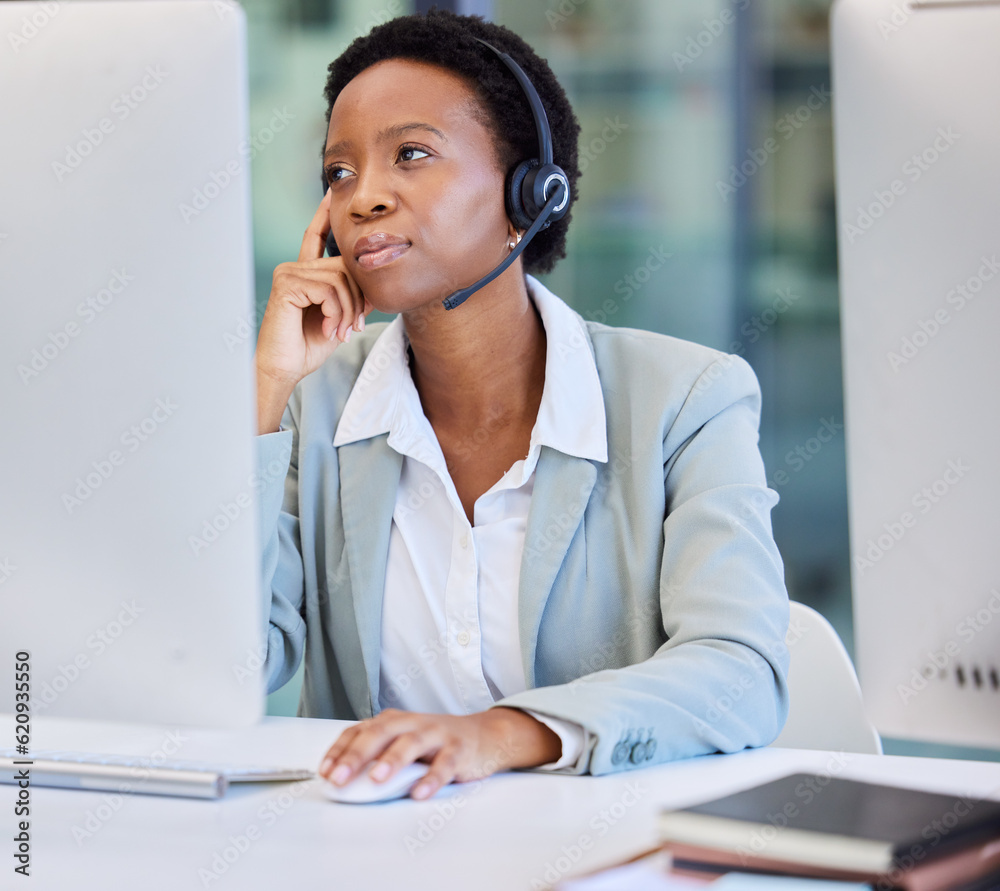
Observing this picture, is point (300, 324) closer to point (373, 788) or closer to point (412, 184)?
point (412, 184)

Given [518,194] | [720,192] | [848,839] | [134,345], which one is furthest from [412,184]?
[720,192]

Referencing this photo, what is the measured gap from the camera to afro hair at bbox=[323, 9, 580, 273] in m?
1.40

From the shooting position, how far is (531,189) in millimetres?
1378

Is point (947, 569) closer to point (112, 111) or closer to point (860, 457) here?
point (860, 457)

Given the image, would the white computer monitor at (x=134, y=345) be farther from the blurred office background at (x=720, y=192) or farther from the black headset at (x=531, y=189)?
the blurred office background at (x=720, y=192)

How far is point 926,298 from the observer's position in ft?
2.21

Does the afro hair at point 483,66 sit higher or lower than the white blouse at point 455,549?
higher

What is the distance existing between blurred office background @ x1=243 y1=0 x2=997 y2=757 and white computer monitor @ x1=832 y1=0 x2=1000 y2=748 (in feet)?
6.76

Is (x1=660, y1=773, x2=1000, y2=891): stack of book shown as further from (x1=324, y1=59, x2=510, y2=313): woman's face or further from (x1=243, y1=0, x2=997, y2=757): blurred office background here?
(x1=243, y1=0, x2=997, y2=757): blurred office background

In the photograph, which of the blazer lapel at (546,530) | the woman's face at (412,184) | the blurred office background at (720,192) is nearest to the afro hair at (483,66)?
the woman's face at (412,184)

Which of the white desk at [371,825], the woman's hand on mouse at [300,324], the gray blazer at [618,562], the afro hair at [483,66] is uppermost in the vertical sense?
→ the afro hair at [483,66]

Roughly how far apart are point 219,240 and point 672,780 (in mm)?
561

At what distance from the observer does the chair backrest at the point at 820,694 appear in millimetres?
1284

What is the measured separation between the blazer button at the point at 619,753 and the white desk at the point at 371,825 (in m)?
0.02
